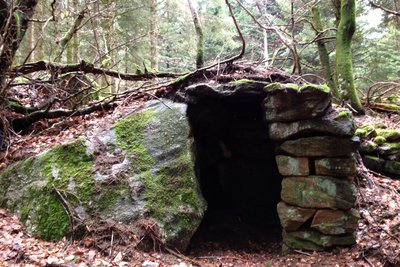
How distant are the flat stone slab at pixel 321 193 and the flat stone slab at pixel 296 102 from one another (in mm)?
967

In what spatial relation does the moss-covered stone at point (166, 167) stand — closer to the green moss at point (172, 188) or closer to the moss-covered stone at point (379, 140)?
the green moss at point (172, 188)

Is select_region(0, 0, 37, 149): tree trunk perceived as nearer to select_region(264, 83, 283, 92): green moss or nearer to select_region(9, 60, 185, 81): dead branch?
select_region(9, 60, 185, 81): dead branch

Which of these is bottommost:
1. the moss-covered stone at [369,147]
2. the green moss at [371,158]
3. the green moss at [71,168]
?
the green moss at [371,158]

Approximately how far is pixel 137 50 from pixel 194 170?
10.4 metres

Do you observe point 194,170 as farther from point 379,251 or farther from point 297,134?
point 379,251

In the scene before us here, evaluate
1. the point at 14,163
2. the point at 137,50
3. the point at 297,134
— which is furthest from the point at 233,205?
the point at 137,50

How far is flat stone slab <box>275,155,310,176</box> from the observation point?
483 centimetres

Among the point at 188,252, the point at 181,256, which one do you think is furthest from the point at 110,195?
the point at 188,252

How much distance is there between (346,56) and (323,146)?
4315 millimetres

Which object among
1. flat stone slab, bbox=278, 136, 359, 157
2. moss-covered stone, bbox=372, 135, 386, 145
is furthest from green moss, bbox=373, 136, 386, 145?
flat stone slab, bbox=278, 136, 359, 157

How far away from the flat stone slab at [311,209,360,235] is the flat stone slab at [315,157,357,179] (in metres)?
0.55

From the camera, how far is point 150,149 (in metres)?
5.30

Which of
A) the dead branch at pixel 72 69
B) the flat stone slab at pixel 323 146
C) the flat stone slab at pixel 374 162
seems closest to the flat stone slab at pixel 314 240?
the flat stone slab at pixel 323 146

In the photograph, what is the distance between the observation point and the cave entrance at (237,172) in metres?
6.48
